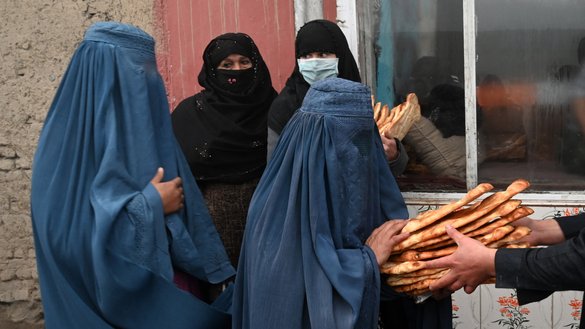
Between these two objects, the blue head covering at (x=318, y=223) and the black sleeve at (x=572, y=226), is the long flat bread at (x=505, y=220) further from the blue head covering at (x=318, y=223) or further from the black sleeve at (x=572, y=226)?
the black sleeve at (x=572, y=226)

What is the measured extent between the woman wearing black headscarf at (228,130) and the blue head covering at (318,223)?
1.02 meters

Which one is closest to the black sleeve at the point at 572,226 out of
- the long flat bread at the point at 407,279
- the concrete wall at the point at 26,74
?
the long flat bread at the point at 407,279

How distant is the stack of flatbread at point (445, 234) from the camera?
6.84 feet

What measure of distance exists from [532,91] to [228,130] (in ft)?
4.78

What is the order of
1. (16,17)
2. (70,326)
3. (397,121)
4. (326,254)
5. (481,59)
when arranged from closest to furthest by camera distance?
(326,254)
(70,326)
(397,121)
(481,59)
(16,17)

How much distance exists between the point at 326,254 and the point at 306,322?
0.72 ft

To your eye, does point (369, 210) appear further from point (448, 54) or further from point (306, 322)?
point (448, 54)

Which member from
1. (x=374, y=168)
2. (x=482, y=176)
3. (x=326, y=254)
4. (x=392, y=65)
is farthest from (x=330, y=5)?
(x=326, y=254)

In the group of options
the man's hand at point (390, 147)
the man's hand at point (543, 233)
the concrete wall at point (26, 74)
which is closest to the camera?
the man's hand at point (543, 233)

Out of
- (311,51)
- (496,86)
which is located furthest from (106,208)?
(496,86)

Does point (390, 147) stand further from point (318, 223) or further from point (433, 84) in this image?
point (318, 223)

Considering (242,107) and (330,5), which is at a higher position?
(330,5)

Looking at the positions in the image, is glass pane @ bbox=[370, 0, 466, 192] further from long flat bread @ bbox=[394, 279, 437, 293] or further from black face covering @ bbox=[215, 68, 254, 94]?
long flat bread @ bbox=[394, 279, 437, 293]

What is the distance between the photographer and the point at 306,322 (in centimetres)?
211
